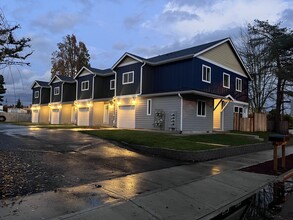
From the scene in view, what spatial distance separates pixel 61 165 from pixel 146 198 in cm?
397

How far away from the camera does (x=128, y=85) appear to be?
2683 cm

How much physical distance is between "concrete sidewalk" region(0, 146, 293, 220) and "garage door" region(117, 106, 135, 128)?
1640 centimetres

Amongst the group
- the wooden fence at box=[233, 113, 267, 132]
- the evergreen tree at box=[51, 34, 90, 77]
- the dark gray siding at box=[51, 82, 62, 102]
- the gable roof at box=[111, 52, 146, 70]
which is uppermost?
the evergreen tree at box=[51, 34, 90, 77]

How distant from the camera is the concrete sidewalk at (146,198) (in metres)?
5.57

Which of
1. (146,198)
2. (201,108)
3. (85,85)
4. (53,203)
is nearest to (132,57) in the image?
(201,108)

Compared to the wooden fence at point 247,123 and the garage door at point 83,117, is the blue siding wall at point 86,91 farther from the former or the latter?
the wooden fence at point 247,123

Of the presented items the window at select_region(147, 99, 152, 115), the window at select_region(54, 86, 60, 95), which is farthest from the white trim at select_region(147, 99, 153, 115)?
the window at select_region(54, 86, 60, 95)

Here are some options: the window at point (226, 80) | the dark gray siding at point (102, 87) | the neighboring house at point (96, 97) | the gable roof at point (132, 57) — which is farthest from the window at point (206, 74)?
the dark gray siding at point (102, 87)

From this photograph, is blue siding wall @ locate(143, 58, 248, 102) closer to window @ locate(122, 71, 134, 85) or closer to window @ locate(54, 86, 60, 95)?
window @ locate(122, 71, 134, 85)

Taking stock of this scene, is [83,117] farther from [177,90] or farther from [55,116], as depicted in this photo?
[177,90]

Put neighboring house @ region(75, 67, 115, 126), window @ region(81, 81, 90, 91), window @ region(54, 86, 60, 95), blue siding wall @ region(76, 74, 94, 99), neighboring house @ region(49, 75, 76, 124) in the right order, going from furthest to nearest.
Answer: window @ region(54, 86, 60, 95), neighboring house @ region(49, 75, 76, 124), window @ region(81, 81, 90, 91), blue siding wall @ region(76, 74, 94, 99), neighboring house @ region(75, 67, 115, 126)

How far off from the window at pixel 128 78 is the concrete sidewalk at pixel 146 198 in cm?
1743

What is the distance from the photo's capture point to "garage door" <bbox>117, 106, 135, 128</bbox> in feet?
86.2

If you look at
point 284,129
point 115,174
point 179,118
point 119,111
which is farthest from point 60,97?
point 115,174
